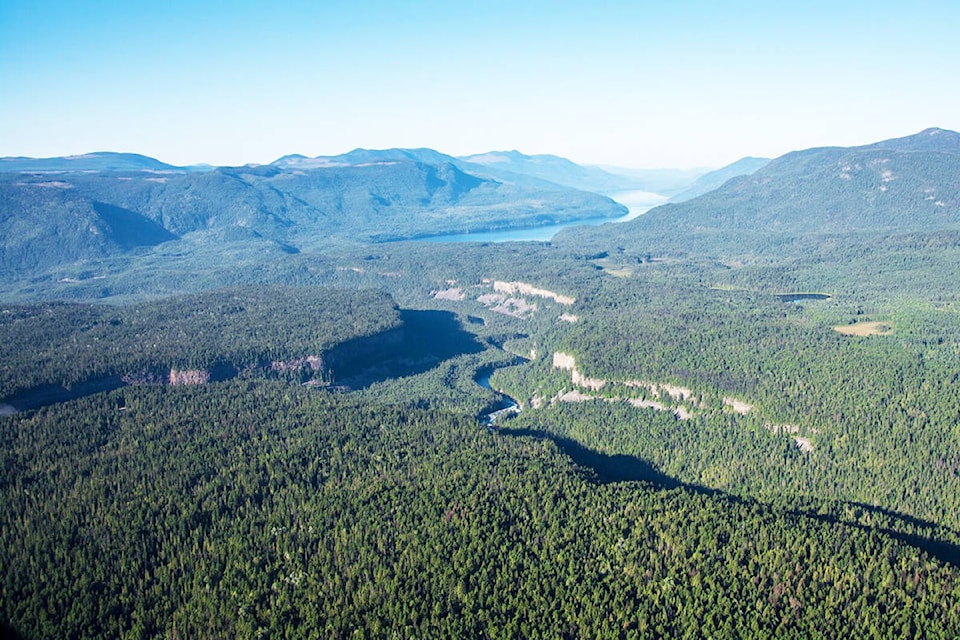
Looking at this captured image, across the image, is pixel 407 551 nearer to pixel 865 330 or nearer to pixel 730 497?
pixel 730 497

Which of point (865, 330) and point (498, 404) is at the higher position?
point (865, 330)

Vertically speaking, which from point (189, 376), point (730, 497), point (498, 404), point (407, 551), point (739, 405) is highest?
point (407, 551)

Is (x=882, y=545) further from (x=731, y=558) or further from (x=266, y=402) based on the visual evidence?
(x=266, y=402)

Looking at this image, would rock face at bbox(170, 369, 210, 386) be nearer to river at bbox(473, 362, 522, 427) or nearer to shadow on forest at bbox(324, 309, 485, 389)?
shadow on forest at bbox(324, 309, 485, 389)

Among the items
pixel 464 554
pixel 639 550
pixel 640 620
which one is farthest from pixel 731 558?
pixel 464 554

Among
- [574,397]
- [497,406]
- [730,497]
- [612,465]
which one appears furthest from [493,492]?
[497,406]

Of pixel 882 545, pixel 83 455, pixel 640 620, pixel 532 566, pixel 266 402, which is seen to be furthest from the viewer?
pixel 266 402

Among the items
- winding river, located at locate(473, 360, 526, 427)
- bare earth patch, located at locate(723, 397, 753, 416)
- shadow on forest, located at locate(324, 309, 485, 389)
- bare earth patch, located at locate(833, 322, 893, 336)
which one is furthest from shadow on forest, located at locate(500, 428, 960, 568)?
bare earth patch, located at locate(833, 322, 893, 336)
